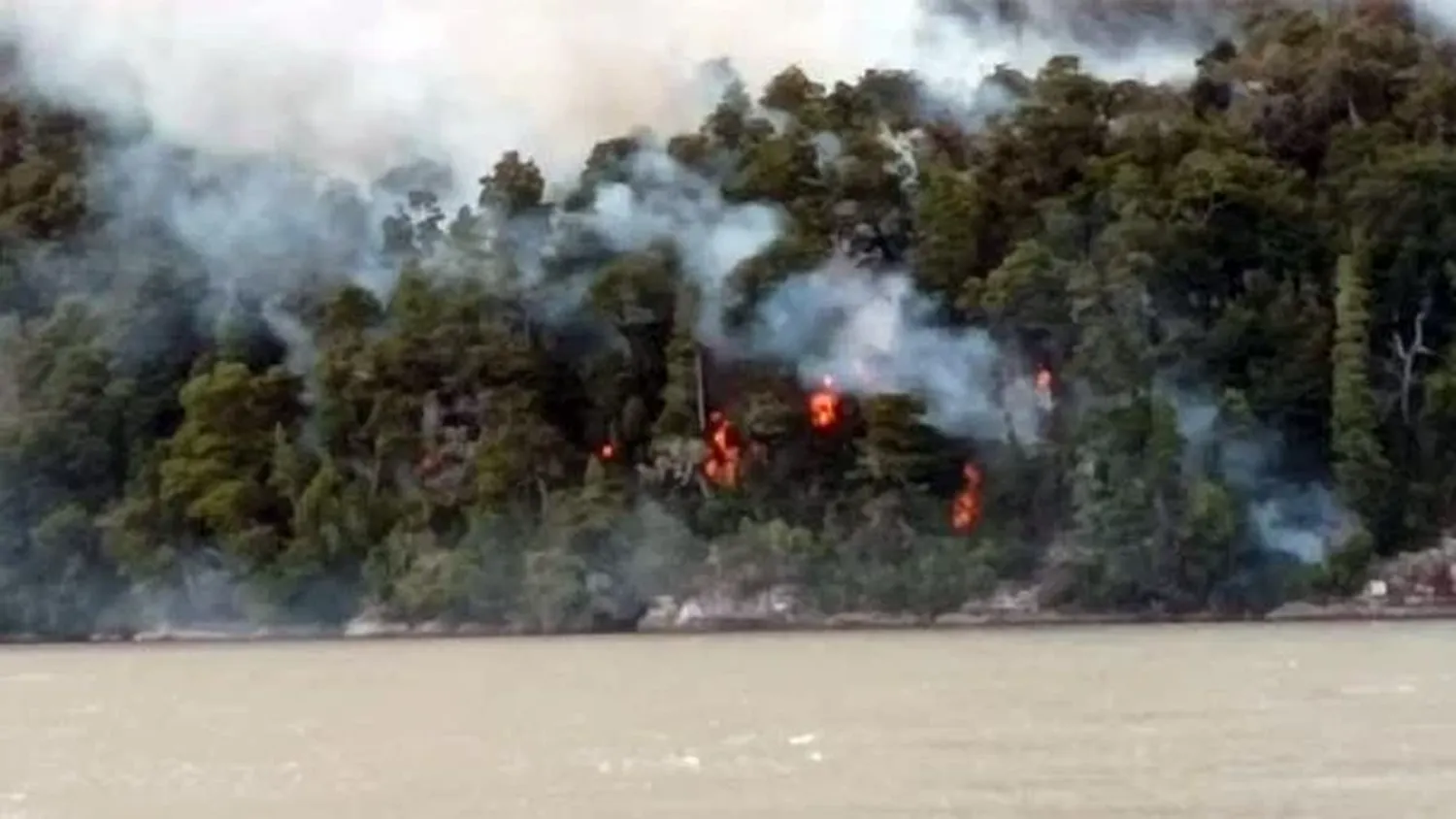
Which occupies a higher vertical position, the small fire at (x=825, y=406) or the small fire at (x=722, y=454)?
the small fire at (x=825, y=406)

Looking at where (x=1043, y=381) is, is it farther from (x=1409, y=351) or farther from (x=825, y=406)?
(x=1409, y=351)

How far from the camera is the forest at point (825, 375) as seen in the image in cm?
8069

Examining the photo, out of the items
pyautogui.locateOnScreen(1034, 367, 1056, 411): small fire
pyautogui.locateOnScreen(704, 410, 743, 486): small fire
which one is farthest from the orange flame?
pyautogui.locateOnScreen(704, 410, 743, 486): small fire

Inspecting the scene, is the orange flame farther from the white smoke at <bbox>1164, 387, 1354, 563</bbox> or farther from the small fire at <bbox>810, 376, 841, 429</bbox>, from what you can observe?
the small fire at <bbox>810, 376, 841, 429</bbox>

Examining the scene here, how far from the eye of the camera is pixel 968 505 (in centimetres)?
8244

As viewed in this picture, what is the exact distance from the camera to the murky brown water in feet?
118

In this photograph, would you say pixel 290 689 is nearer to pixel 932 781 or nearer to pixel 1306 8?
pixel 932 781

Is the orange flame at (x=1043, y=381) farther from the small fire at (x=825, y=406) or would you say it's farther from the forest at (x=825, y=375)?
the small fire at (x=825, y=406)

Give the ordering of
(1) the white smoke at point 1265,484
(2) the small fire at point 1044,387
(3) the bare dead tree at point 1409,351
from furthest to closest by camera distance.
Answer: (2) the small fire at point 1044,387 < (3) the bare dead tree at point 1409,351 < (1) the white smoke at point 1265,484

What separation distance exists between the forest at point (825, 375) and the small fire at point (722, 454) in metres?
0.07

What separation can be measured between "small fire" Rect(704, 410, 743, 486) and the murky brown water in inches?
572

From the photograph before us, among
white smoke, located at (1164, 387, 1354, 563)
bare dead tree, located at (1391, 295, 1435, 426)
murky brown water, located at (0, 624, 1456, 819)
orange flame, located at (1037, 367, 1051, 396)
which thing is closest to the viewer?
murky brown water, located at (0, 624, 1456, 819)

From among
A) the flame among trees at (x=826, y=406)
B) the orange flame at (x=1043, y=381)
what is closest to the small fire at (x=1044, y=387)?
the orange flame at (x=1043, y=381)

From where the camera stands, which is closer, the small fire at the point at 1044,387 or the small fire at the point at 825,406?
the small fire at the point at 1044,387
